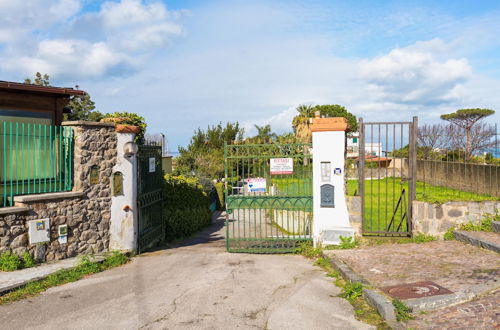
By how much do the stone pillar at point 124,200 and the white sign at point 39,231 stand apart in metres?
1.51

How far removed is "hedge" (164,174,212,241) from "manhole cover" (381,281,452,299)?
8.71 m

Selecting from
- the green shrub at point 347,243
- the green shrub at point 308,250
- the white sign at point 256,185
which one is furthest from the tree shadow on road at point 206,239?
the green shrub at point 347,243

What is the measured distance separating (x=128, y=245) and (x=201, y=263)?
80.6 inches

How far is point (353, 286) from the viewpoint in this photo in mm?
5898

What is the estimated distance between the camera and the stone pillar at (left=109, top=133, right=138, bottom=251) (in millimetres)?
9102

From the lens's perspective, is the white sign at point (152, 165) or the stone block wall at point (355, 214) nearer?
the stone block wall at point (355, 214)

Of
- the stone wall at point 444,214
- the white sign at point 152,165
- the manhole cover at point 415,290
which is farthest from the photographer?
the white sign at point 152,165

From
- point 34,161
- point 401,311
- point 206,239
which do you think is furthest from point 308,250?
point 34,161

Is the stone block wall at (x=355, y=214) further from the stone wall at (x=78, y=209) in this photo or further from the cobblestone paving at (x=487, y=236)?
the stone wall at (x=78, y=209)

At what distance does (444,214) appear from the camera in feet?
28.9

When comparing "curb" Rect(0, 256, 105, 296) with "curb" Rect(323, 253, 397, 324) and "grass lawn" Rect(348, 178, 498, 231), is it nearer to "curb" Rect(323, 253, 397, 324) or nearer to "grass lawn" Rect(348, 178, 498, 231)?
"curb" Rect(323, 253, 397, 324)

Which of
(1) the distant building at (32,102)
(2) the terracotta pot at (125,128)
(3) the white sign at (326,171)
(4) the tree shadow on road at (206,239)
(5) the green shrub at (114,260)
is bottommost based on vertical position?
(4) the tree shadow on road at (206,239)

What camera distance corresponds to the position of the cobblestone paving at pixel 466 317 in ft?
14.4

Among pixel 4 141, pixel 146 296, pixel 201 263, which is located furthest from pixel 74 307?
pixel 4 141
